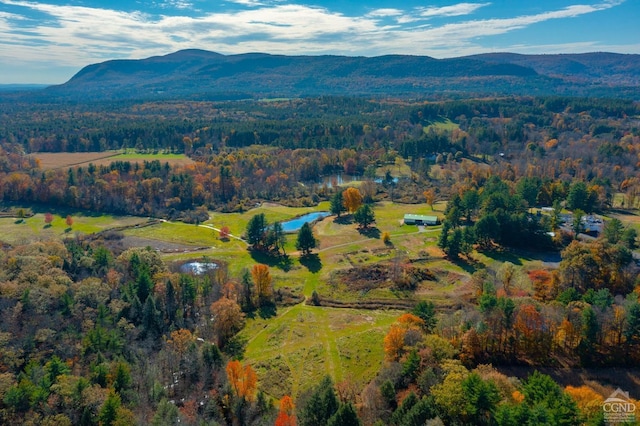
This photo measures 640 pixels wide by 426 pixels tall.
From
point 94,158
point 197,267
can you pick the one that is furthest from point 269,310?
point 94,158

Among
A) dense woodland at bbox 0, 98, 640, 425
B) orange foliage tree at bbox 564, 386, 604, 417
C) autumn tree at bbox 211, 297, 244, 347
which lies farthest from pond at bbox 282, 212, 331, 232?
orange foliage tree at bbox 564, 386, 604, 417

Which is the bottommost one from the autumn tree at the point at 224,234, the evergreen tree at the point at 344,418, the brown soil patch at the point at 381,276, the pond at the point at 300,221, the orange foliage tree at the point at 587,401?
the brown soil patch at the point at 381,276

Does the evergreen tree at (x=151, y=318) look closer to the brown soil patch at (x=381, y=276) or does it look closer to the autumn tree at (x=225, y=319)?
the autumn tree at (x=225, y=319)

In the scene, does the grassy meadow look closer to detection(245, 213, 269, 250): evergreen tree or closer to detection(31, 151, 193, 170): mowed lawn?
detection(245, 213, 269, 250): evergreen tree

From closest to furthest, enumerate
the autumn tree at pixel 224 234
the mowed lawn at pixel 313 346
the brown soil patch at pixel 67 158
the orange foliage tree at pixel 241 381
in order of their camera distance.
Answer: the orange foliage tree at pixel 241 381
the mowed lawn at pixel 313 346
the autumn tree at pixel 224 234
the brown soil patch at pixel 67 158

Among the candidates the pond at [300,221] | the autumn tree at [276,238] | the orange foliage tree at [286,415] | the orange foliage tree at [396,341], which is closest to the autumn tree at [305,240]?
the autumn tree at [276,238]

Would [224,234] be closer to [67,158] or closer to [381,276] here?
[381,276]
